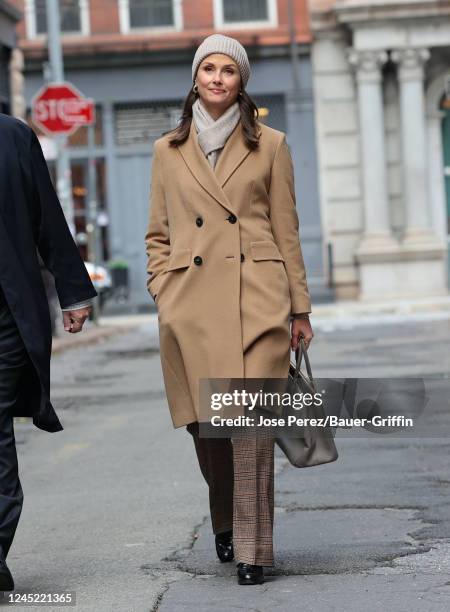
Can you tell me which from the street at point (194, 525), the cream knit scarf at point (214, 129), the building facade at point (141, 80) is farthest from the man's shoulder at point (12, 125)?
the building facade at point (141, 80)

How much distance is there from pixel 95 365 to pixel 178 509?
10266 millimetres

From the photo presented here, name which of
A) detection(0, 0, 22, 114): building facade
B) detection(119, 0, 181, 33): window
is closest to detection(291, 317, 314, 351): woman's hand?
detection(0, 0, 22, 114): building facade

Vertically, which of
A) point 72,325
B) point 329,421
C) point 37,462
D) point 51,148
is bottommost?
point 37,462

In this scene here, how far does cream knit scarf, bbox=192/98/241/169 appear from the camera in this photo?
5.77 m

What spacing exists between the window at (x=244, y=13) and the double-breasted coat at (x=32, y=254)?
84.7ft

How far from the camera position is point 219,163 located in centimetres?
574

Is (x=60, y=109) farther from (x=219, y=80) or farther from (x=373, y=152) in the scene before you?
(x=219, y=80)

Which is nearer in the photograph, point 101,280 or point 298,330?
point 298,330

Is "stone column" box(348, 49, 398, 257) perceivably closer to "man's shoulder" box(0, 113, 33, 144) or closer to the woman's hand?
the woman's hand

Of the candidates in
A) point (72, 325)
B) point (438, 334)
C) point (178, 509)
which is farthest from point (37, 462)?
point (438, 334)

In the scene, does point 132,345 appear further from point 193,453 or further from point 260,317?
point 260,317

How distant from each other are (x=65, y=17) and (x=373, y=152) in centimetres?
670

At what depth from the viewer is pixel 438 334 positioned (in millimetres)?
19516

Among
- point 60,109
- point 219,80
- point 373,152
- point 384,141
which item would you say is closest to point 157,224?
point 219,80
